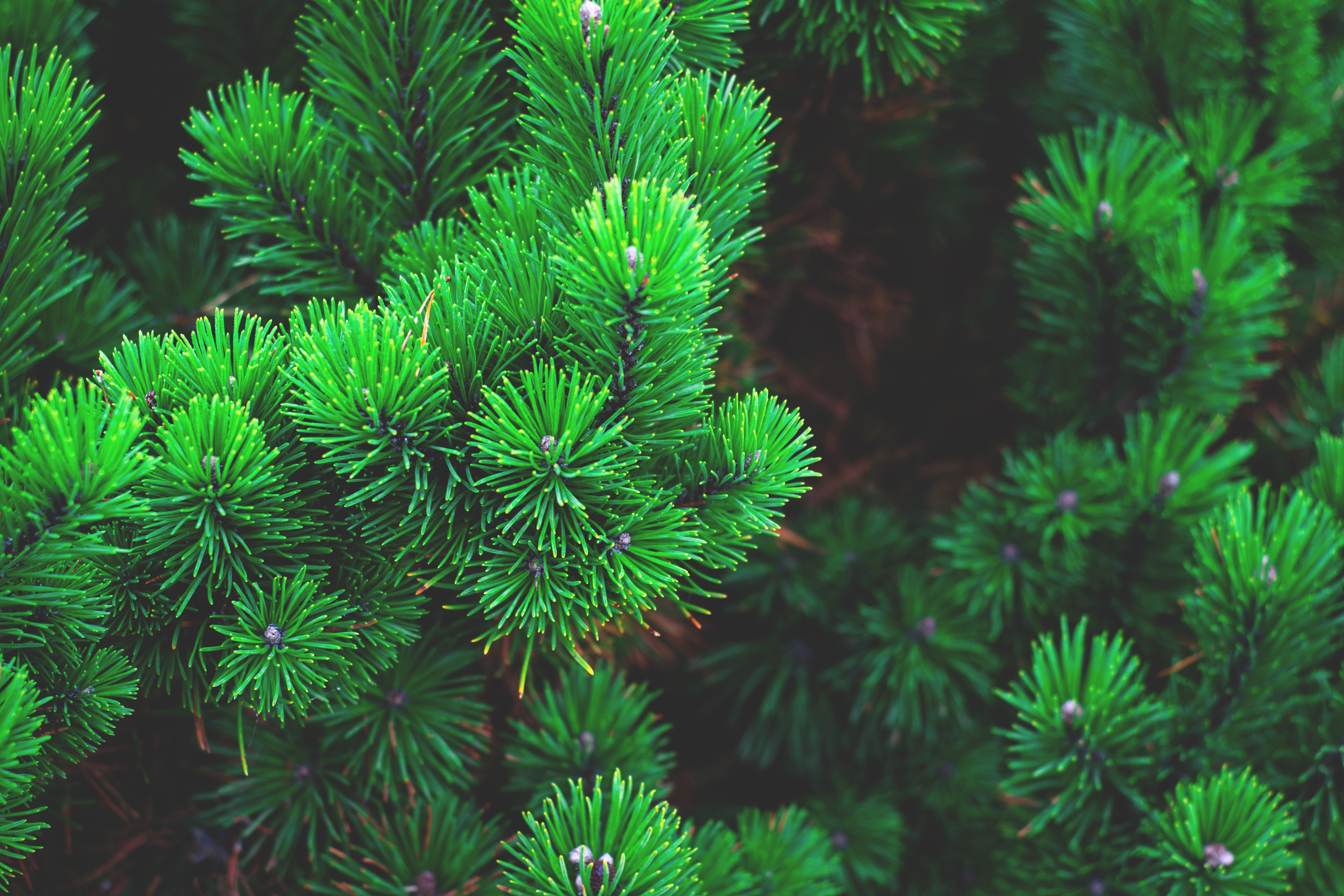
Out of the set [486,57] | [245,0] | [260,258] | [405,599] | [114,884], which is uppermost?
[245,0]

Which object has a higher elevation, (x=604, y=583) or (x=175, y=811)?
(x=604, y=583)

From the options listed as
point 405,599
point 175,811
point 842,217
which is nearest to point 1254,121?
point 842,217

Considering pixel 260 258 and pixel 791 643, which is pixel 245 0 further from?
pixel 791 643

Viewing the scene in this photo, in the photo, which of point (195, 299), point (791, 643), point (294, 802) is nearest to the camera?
point (294, 802)

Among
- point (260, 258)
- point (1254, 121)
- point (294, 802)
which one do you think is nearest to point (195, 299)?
point (260, 258)

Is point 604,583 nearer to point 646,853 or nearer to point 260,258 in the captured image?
point 646,853

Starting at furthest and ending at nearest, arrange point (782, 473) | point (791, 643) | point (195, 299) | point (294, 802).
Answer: point (791, 643) → point (195, 299) → point (294, 802) → point (782, 473)

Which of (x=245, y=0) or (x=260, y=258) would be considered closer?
(x=260, y=258)

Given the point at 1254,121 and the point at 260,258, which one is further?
the point at 1254,121

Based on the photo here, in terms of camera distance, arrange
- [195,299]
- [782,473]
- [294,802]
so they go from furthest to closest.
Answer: [195,299] < [294,802] < [782,473]
